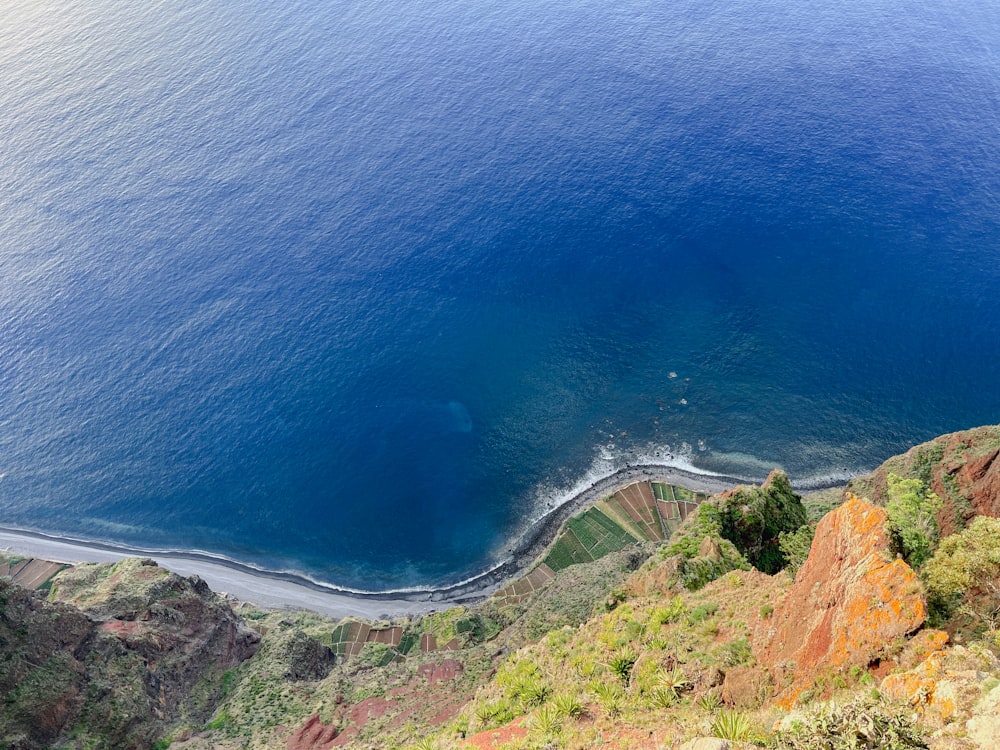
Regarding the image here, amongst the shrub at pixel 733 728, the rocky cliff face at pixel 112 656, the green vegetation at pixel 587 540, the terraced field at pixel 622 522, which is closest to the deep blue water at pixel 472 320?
the terraced field at pixel 622 522

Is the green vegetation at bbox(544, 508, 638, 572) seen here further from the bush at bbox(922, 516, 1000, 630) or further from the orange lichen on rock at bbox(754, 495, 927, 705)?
the bush at bbox(922, 516, 1000, 630)

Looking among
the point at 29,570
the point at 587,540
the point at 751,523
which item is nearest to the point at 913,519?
the point at 751,523

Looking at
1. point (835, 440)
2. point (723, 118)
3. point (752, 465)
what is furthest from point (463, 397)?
point (723, 118)

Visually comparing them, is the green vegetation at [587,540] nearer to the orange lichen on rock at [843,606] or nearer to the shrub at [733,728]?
the orange lichen on rock at [843,606]

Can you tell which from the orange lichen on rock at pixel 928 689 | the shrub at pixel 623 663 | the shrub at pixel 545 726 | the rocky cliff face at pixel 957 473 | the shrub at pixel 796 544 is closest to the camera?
the orange lichen on rock at pixel 928 689

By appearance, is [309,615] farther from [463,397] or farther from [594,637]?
[594,637]
